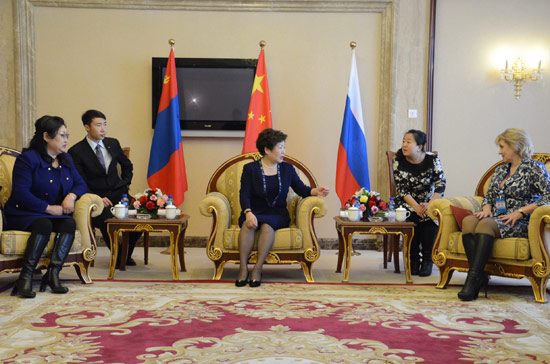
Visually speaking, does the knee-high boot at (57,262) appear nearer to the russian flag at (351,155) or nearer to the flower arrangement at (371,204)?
the flower arrangement at (371,204)

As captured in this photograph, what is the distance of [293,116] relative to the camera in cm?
655

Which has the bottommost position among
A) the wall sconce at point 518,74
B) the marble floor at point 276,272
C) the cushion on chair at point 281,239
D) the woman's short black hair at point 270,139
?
the marble floor at point 276,272

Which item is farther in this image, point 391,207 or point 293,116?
point 293,116

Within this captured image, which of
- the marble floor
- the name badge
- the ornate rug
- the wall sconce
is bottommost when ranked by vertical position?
the marble floor

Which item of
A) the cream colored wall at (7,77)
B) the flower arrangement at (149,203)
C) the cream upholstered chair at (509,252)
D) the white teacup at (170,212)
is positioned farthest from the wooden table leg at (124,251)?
the cream upholstered chair at (509,252)

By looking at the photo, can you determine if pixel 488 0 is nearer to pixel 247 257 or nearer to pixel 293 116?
pixel 293 116

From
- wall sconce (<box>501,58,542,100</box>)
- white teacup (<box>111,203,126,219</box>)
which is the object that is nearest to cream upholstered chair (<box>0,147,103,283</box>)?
white teacup (<box>111,203,126,219</box>)

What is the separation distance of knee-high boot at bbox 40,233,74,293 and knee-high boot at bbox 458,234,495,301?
2.69m

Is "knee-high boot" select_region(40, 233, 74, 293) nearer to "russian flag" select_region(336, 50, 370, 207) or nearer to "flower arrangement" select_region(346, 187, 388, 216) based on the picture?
"flower arrangement" select_region(346, 187, 388, 216)

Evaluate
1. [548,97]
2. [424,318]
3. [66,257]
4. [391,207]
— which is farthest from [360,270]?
[548,97]

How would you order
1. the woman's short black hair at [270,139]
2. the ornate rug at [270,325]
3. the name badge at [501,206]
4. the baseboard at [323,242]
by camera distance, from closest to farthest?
the ornate rug at [270,325], the name badge at [501,206], the woman's short black hair at [270,139], the baseboard at [323,242]

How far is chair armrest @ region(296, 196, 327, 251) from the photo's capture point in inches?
179

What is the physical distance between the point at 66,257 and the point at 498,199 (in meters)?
3.12

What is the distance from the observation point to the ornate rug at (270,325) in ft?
8.92
